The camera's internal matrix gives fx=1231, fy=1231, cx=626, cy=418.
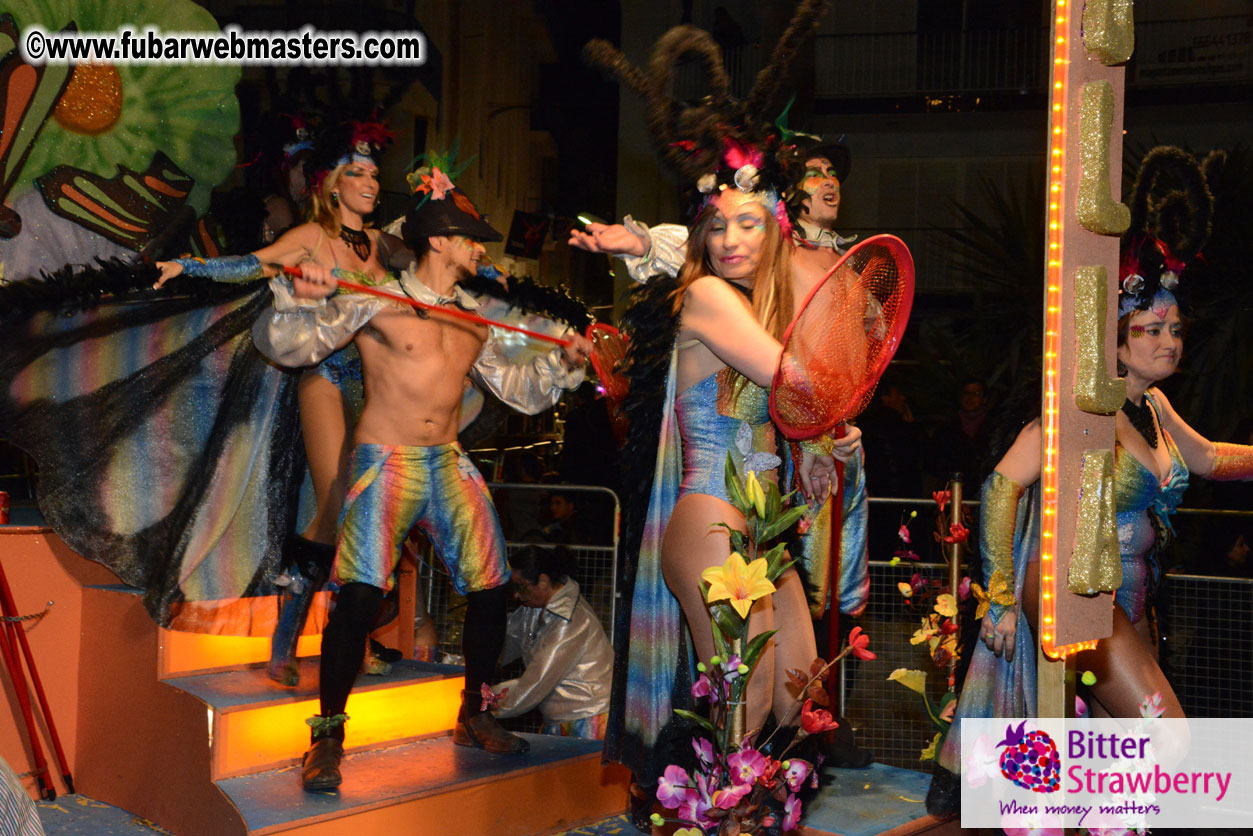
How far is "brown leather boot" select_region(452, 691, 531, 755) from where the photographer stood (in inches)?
154

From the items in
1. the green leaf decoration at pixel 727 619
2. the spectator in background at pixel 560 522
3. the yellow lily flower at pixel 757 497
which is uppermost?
the yellow lily flower at pixel 757 497

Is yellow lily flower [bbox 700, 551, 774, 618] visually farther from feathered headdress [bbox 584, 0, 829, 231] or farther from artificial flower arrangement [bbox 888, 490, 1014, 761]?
feathered headdress [bbox 584, 0, 829, 231]

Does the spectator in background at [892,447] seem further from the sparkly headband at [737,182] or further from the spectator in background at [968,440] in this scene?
the sparkly headband at [737,182]

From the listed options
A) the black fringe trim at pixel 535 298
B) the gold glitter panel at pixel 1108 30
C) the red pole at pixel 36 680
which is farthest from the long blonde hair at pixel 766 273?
the red pole at pixel 36 680

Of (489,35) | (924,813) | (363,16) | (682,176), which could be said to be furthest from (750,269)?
(489,35)

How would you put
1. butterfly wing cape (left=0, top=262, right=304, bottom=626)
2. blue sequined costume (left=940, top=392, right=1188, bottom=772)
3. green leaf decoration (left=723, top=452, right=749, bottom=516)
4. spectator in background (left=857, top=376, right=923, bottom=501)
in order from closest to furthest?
green leaf decoration (left=723, top=452, right=749, bottom=516) < blue sequined costume (left=940, top=392, right=1188, bottom=772) < butterfly wing cape (left=0, top=262, right=304, bottom=626) < spectator in background (left=857, top=376, right=923, bottom=501)

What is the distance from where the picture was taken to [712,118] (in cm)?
292

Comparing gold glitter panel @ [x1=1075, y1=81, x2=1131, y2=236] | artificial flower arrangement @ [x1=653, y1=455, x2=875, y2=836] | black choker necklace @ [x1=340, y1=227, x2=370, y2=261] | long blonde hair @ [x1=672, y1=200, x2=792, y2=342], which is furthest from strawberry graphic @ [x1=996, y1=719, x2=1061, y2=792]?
black choker necklace @ [x1=340, y1=227, x2=370, y2=261]

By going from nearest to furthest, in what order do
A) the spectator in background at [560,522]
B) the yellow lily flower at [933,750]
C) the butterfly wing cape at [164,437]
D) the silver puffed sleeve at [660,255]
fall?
the silver puffed sleeve at [660,255] → the yellow lily flower at [933,750] → the butterfly wing cape at [164,437] → the spectator in background at [560,522]

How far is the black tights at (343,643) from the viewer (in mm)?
3613

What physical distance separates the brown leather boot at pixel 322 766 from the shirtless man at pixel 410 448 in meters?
0.02

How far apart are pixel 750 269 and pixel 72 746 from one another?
2.96m

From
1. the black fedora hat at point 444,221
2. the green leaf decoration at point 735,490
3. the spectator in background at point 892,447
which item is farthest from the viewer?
the spectator in background at point 892,447

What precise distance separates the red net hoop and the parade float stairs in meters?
1.70
